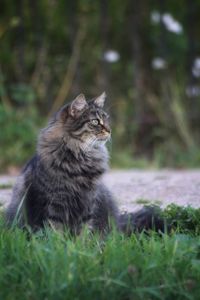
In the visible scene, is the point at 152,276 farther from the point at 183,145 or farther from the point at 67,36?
the point at 67,36

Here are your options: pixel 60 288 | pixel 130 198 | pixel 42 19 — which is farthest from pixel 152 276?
pixel 42 19

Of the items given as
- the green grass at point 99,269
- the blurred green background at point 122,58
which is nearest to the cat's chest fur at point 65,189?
the green grass at point 99,269

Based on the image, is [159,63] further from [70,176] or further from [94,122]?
[70,176]

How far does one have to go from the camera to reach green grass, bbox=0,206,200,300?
368 centimetres

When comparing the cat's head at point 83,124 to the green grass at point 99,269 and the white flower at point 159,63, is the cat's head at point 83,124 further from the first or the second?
the white flower at point 159,63

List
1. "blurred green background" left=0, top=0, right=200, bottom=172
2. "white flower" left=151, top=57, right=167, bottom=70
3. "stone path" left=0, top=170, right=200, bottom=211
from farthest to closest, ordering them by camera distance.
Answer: "white flower" left=151, top=57, right=167, bottom=70 → "blurred green background" left=0, top=0, right=200, bottom=172 → "stone path" left=0, top=170, right=200, bottom=211

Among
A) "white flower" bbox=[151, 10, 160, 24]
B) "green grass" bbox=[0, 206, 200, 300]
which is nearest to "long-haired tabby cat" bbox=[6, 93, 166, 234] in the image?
"green grass" bbox=[0, 206, 200, 300]

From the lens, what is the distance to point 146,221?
17.2 feet

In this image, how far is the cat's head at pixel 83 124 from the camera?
5387mm

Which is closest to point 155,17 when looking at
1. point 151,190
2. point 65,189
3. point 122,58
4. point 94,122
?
point 122,58

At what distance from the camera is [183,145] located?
42.8ft

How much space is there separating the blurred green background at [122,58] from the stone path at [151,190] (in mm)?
3812

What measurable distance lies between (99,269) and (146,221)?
1438 millimetres

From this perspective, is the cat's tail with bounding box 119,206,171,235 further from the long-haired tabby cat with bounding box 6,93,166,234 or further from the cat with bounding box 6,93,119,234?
the cat with bounding box 6,93,119,234
